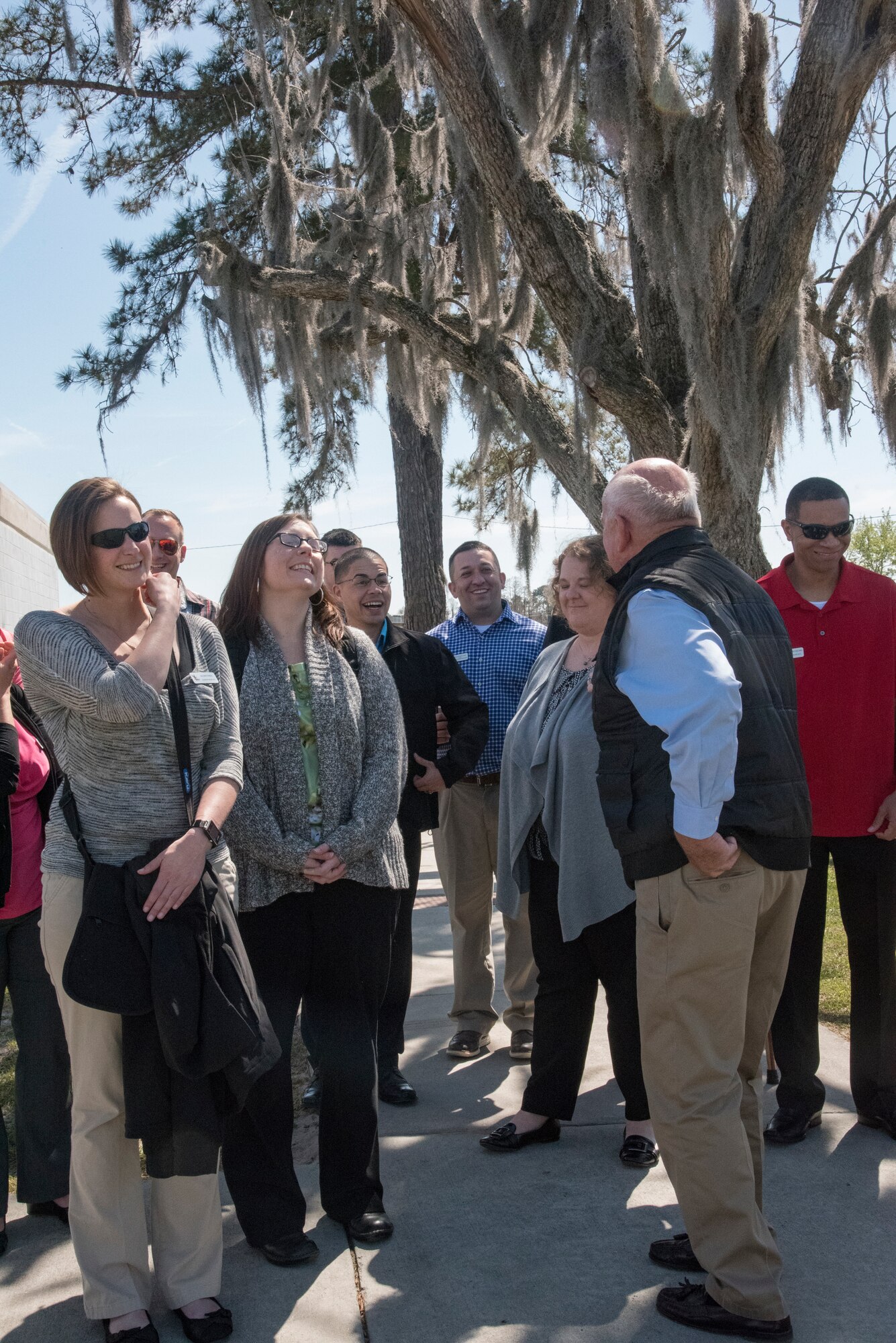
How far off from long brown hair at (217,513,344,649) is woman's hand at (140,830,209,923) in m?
0.75

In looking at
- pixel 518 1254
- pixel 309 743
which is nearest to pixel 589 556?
pixel 309 743

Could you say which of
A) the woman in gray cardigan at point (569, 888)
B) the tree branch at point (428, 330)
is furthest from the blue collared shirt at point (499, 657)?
the tree branch at point (428, 330)

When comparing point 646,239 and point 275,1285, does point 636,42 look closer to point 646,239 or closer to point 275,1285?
point 646,239

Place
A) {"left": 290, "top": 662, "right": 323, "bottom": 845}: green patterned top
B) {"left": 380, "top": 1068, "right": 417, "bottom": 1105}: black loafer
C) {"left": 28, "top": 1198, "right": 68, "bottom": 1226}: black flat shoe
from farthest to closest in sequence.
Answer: {"left": 380, "top": 1068, "right": 417, "bottom": 1105}: black loafer
{"left": 28, "top": 1198, "right": 68, "bottom": 1226}: black flat shoe
{"left": 290, "top": 662, "right": 323, "bottom": 845}: green patterned top

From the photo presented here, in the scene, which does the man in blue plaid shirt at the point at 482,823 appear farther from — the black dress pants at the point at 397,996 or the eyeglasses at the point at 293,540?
the eyeglasses at the point at 293,540

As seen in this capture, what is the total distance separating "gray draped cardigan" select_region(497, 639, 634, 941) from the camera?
3.28 m

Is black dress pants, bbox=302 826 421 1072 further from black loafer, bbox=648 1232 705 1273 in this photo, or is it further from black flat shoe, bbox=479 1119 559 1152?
black loafer, bbox=648 1232 705 1273

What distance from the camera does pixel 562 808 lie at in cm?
340

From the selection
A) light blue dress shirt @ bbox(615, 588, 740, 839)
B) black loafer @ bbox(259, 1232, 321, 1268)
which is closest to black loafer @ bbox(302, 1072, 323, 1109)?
black loafer @ bbox(259, 1232, 321, 1268)

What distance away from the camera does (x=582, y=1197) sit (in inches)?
118

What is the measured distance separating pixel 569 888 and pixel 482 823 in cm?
113

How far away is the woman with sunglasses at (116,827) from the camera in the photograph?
238cm

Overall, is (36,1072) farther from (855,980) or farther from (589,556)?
(855,980)

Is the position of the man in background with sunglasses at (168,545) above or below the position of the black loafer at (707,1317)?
above
